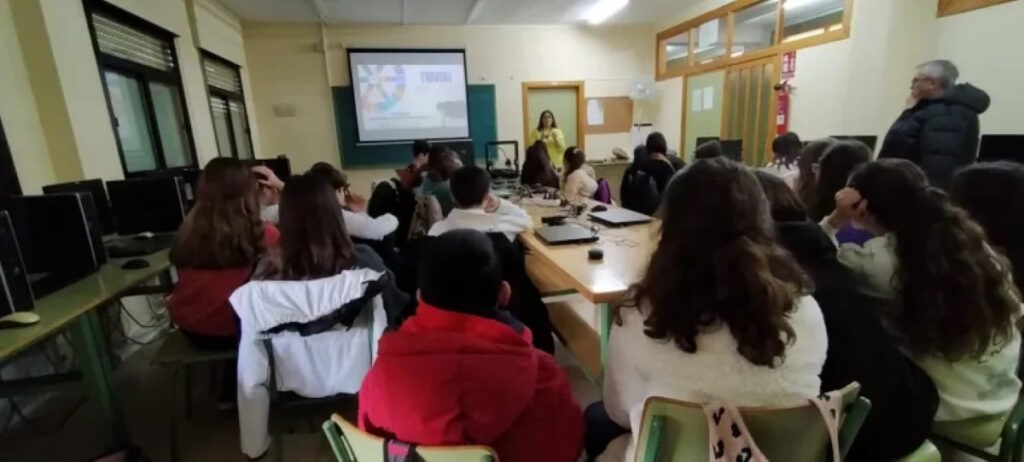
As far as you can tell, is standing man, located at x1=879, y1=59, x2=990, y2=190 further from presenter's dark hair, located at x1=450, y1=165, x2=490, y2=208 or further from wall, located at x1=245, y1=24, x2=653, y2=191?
wall, located at x1=245, y1=24, x2=653, y2=191

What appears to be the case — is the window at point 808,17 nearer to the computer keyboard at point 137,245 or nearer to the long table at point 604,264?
the long table at point 604,264

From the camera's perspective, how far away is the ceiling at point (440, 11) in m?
5.60

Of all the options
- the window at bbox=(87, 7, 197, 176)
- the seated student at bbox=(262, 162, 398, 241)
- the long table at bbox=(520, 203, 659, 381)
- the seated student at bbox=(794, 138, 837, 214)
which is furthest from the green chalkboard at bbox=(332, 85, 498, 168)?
the seated student at bbox=(794, 138, 837, 214)

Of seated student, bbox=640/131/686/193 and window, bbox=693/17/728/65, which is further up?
window, bbox=693/17/728/65

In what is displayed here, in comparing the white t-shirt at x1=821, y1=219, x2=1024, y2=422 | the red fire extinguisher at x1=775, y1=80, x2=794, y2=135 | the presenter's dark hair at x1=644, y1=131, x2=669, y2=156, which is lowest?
the white t-shirt at x1=821, y1=219, x2=1024, y2=422

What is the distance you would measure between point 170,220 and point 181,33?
8.18 ft

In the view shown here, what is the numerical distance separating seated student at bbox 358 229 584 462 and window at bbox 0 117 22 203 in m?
2.61

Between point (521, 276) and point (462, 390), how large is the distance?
137 cm

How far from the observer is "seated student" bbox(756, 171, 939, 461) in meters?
1.04

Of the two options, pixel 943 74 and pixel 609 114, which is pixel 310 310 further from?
pixel 609 114

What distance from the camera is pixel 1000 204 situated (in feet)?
4.67

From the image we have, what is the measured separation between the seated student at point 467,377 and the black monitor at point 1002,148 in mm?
3408

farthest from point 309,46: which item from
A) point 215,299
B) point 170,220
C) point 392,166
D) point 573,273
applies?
point 573,273

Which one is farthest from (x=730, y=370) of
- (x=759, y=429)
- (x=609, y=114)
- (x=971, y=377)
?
(x=609, y=114)
